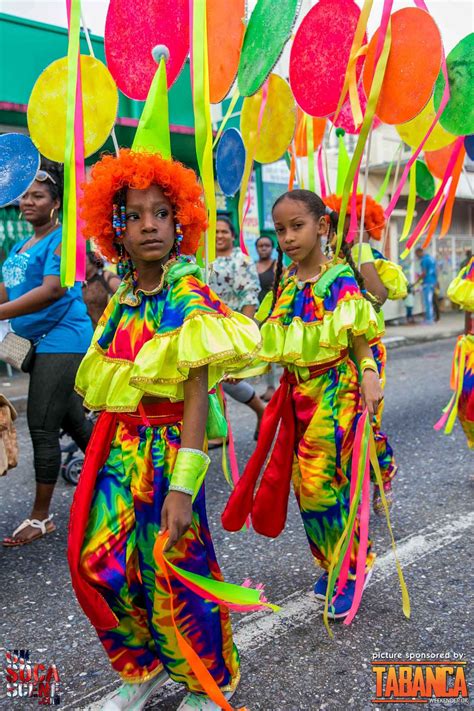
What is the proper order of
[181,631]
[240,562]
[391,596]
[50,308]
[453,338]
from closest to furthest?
[181,631]
[391,596]
[240,562]
[50,308]
[453,338]

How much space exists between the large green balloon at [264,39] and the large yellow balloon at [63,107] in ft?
1.64

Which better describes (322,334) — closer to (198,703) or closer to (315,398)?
(315,398)

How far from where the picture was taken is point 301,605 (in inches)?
110

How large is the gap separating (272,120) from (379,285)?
109 cm

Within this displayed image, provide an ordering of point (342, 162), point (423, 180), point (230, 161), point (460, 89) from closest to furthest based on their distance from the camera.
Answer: point (460, 89), point (230, 161), point (342, 162), point (423, 180)

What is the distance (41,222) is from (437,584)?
2569 millimetres

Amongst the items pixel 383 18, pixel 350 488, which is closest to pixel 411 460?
pixel 350 488

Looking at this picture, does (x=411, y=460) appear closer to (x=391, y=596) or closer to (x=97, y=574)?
(x=391, y=596)

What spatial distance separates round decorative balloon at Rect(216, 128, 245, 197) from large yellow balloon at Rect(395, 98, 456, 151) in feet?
2.74

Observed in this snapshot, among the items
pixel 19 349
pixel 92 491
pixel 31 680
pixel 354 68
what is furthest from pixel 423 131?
pixel 31 680

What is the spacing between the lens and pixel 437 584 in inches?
115

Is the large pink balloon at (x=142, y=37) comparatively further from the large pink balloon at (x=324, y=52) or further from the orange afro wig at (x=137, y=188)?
the large pink balloon at (x=324, y=52)

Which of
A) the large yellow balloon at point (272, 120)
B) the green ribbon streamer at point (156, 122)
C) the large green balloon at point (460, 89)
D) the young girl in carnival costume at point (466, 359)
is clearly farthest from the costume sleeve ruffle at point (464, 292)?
the green ribbon streamer at point (156, 122)

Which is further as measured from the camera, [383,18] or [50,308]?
[50,308]
